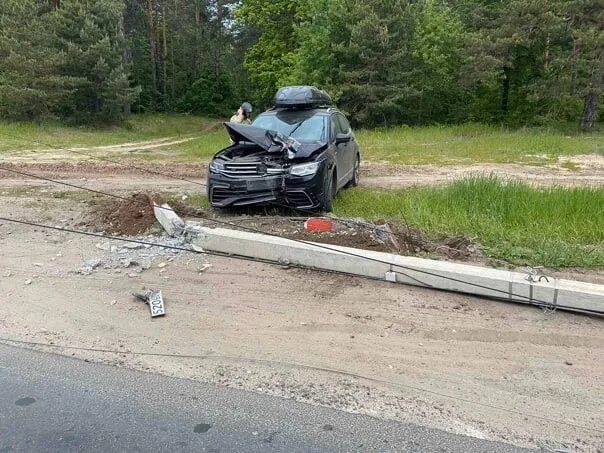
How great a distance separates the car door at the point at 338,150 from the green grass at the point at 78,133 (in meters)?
14.0

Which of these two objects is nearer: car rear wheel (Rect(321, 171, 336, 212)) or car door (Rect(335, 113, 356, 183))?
car rear wheel (Rect(321, 171, 336, 212))

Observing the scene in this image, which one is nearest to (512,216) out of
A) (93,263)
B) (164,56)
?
(93,263)

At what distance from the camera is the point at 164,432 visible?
2.92 metres

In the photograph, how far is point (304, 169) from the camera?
7215mm

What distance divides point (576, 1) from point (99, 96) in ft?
81.0

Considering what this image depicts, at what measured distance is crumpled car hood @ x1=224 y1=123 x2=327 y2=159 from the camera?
7426 mm

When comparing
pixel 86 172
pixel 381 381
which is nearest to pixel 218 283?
pixel 381 381

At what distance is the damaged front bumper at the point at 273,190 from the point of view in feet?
23.5

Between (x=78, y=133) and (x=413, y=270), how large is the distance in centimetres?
2444

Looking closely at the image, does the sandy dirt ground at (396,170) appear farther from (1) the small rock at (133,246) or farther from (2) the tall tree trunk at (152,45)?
(2) the tall tree trunk at (152,45)

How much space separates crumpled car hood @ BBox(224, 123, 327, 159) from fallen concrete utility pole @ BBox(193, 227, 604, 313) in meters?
1.84

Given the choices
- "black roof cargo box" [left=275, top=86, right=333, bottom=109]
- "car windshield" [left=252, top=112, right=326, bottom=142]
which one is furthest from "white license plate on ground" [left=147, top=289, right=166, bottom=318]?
"black roof cargo box" [left=275, top=86, right=333, bottom=109]

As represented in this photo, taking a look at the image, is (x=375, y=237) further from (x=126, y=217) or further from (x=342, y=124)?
(x=342, y=124)

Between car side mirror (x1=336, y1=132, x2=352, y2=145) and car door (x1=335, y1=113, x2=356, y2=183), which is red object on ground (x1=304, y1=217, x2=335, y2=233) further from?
car door (x1=335, y1=113, x2=356, y2=183)
